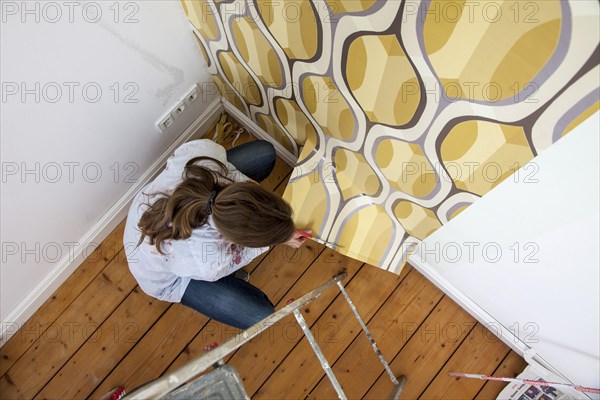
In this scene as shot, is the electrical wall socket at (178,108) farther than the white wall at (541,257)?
Yes

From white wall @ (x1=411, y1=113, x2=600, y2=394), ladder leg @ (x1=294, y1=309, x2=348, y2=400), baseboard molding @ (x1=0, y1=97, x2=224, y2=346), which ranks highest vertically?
white wall @ (x1=411, y1=113, x2=600, y2=394)

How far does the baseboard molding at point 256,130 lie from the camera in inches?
74.7

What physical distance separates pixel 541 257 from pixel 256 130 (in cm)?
122

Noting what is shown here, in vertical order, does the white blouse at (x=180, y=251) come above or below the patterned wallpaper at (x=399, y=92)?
below

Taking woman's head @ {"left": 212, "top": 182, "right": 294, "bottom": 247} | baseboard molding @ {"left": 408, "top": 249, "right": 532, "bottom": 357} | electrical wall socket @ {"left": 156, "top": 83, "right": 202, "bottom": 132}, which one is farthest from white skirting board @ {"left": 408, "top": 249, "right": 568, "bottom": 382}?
electrical wall socket @ {"left": 156, "top": 83, "right": 202, "bottom": 132}

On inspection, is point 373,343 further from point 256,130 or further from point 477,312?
point 256,130

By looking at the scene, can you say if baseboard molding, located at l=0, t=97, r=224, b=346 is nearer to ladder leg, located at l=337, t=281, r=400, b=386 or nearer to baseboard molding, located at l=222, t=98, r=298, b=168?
baseboard molding, located at l=222, t=98, r=298, b=168

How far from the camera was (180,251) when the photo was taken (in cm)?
132

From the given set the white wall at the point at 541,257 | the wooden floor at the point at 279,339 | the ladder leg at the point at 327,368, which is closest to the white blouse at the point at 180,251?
the ladder leg at the point at 327,368

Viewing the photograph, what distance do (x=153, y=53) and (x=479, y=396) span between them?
1718 millimetres

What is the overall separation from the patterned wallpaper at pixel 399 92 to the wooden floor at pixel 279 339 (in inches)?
9.2

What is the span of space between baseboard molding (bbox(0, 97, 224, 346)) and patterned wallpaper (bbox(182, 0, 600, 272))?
0.77 feet

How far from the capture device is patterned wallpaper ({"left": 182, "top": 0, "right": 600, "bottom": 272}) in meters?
0.69

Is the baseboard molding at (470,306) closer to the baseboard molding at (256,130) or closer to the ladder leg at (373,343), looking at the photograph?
the ladder leg at (373,343)
